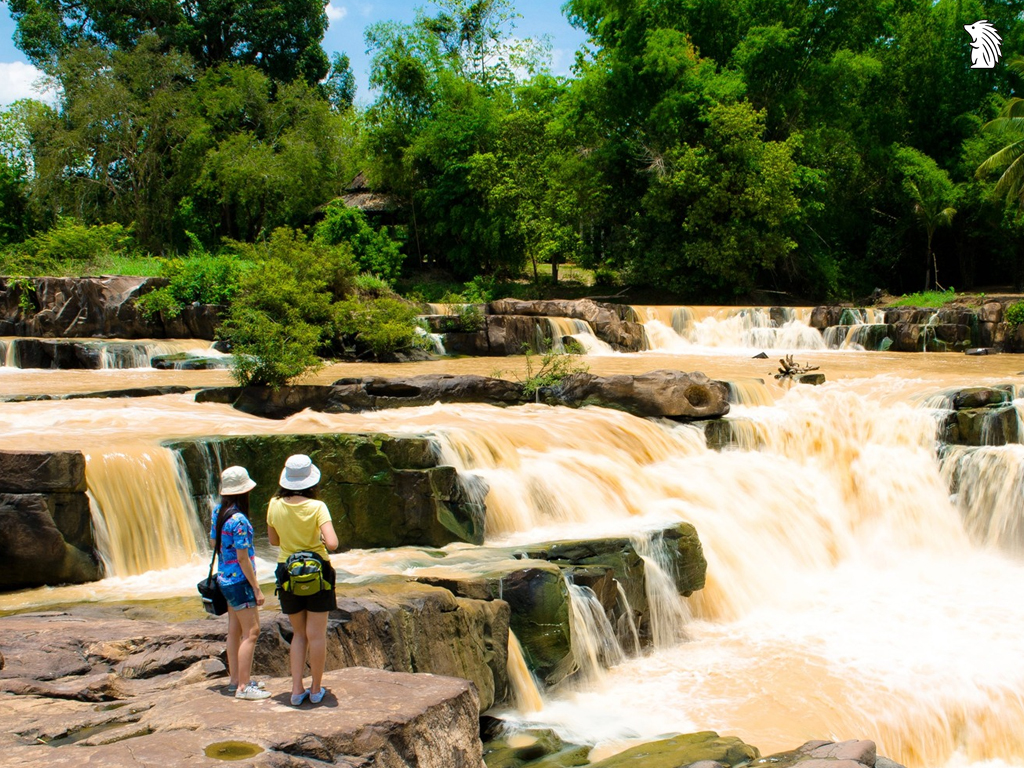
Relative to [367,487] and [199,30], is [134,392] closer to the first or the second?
[367,487]

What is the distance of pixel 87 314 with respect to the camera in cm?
2348

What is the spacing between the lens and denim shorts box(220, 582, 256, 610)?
18.4 feet

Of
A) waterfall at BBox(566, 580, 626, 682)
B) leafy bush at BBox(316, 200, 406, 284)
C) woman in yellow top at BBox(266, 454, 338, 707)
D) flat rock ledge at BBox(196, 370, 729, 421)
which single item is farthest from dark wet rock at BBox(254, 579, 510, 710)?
leafy bush at BBox(316, 200, 406, 284)

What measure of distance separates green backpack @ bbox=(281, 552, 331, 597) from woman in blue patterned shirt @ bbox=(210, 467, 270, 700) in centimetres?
29

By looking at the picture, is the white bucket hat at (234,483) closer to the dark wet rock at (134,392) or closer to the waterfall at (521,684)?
the waterfall at (521,684)

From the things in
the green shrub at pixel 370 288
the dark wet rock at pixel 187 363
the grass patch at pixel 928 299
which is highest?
the green shrub at pixel 370 288

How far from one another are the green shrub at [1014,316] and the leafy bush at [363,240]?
19.6 m

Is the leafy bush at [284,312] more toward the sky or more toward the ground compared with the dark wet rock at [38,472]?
more toward the sky

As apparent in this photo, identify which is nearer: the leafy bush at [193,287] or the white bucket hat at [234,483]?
the white bucket hat at [234,483]

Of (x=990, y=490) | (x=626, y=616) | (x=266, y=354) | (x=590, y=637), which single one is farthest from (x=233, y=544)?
(x=990, y=490)

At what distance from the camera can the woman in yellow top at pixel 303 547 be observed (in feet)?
17.3

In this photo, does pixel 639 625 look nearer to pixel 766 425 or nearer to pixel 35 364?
pixel 766 425

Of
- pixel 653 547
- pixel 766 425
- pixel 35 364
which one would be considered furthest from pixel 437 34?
pixel 653 547

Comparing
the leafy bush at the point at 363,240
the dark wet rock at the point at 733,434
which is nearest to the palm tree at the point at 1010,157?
the dark wet rock at the point at 733,434
